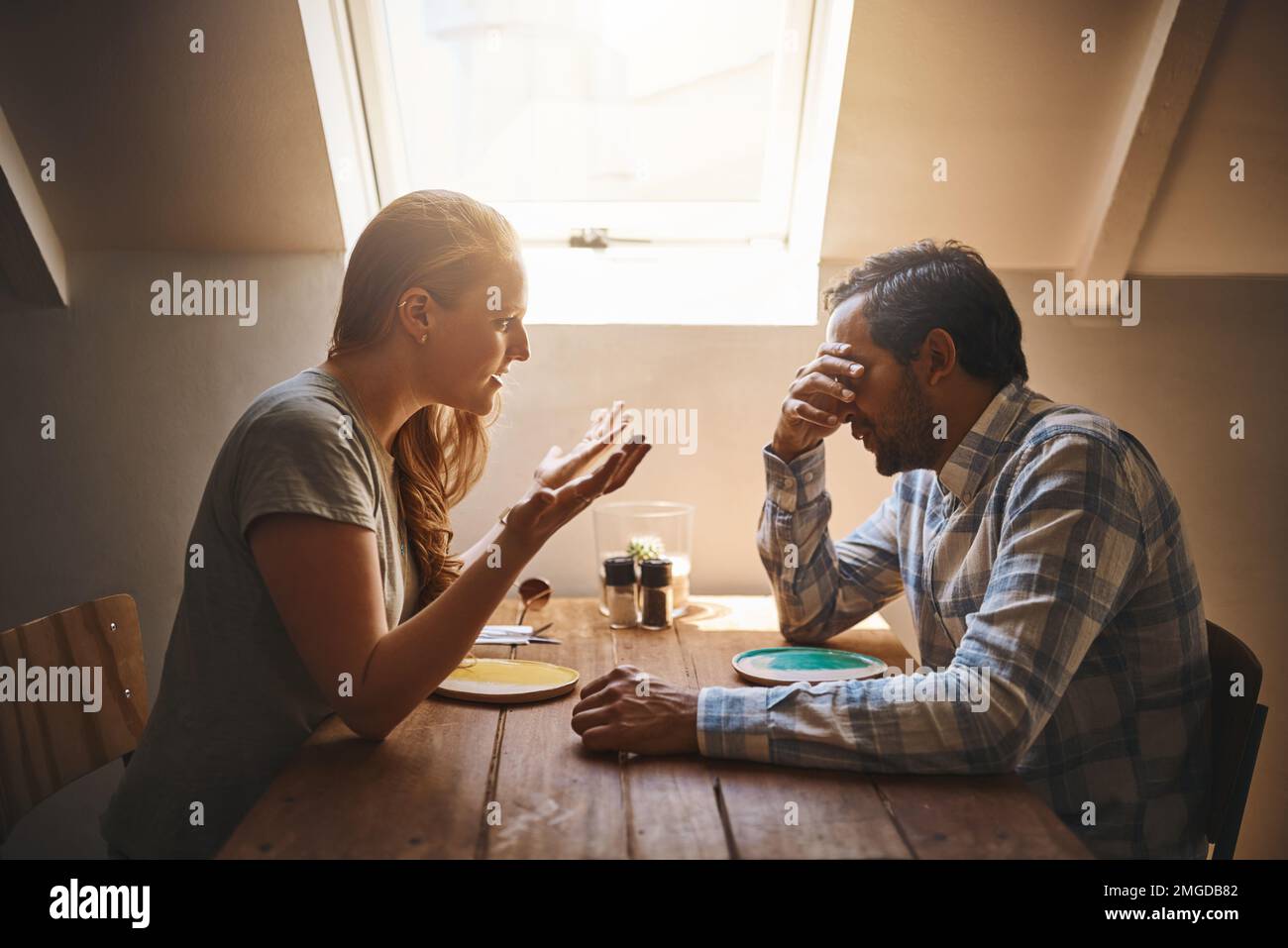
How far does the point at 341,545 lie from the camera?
1.19 m

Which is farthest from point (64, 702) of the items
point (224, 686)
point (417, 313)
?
point (417, 313)

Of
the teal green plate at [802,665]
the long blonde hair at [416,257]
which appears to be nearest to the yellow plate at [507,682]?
the teal green plate at [802,665]

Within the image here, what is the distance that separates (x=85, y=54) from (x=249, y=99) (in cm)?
28

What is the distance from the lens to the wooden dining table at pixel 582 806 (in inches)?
39.6

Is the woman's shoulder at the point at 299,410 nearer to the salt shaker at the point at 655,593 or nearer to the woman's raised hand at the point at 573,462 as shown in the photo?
the woman's raised hand at the point at 573,462

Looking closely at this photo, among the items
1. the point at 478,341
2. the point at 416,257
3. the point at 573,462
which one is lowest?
the point at 573,462

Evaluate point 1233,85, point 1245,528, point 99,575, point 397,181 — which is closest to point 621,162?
point 397,181

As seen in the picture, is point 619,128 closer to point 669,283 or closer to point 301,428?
point 669,283

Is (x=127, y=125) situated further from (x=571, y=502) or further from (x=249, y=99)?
(x=571, y=502)

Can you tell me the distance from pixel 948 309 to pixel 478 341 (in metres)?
0.66

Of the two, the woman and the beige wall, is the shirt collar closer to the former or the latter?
the woman

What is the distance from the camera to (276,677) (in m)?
1.30

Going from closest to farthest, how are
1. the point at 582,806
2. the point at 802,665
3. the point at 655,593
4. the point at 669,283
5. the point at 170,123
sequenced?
1. the point at 582,806
2. the point at 802,665
3. the point at 655,593
4. the point at 170,123
5. the point at 669,283

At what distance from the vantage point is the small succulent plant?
2.04 meters
